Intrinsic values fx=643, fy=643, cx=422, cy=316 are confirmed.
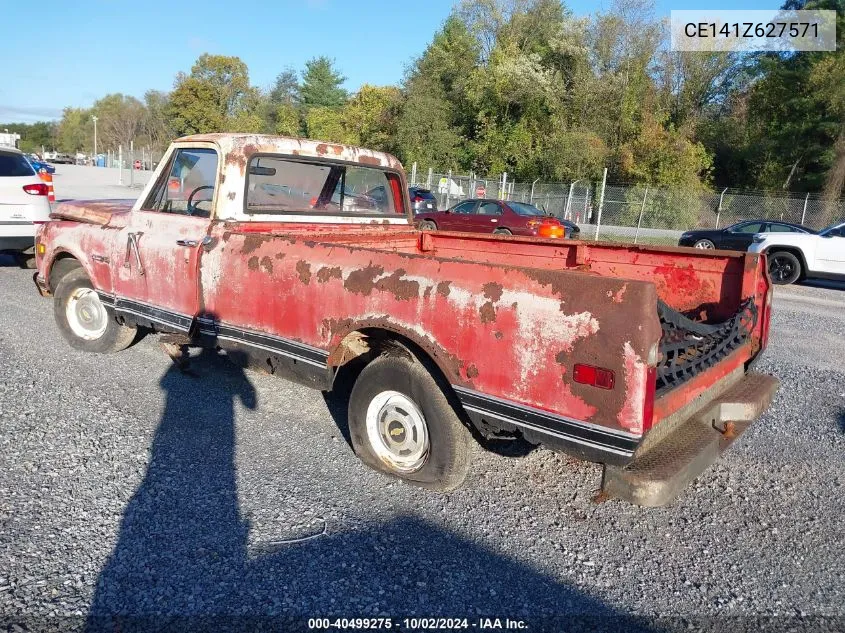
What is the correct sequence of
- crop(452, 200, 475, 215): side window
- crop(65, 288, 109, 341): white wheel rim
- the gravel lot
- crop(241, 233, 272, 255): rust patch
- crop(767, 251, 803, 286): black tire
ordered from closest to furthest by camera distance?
the gravel lot
crop(241, 233, 272, 255): rust patch
crop(65, 288, 109, 341): white wheel rim
crop(767, 251, 803, 286): black tire
crop(452, 200, 475, 215): side window

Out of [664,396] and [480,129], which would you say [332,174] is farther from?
[480,129]

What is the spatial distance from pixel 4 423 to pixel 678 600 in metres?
4.15

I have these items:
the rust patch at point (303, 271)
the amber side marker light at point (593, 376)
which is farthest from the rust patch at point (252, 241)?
the amber side marker light at point (593, 376)

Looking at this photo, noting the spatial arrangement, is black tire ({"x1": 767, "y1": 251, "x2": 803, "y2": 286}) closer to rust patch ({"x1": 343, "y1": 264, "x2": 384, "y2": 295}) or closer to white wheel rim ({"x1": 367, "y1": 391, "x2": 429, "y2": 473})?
white wheel rim ({"x1": 367, "y1": 391, "x2": 429, "y2": 473})

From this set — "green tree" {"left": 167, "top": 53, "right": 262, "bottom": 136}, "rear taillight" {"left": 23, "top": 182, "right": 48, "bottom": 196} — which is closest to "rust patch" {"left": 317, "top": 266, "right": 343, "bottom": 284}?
"rear taillight" {"left": 23, "top": 182, "right": 48, "bottom": 196}

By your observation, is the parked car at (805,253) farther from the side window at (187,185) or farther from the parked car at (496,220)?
the side window at (187,185)

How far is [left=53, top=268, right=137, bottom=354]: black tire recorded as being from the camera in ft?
18.4

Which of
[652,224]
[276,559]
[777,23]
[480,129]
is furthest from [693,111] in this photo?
[276,559]

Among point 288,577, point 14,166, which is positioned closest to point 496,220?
point 14,166

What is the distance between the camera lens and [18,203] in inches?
337

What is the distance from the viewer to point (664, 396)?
9.16ft

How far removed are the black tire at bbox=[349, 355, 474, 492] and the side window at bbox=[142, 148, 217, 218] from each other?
1865 millimetres

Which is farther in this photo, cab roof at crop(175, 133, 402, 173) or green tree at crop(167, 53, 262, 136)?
green tree at crop(167, 53, 262, 136)

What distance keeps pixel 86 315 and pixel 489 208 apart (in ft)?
48.7
